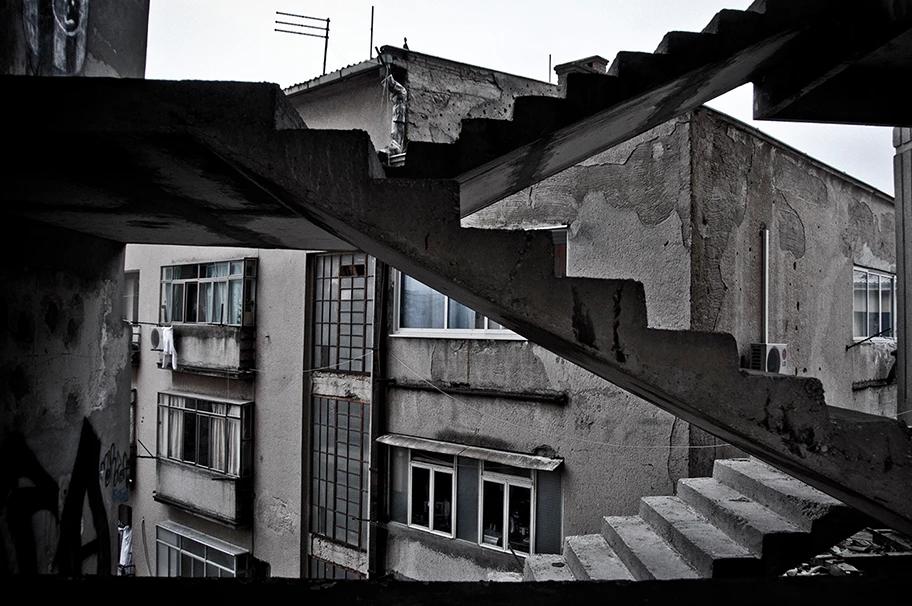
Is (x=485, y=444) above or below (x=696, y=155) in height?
below

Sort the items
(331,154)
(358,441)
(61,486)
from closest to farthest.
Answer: (331,154)
(61,486)
(358,441)

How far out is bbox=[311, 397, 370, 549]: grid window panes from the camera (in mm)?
11562

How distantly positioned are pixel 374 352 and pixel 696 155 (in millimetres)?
6073

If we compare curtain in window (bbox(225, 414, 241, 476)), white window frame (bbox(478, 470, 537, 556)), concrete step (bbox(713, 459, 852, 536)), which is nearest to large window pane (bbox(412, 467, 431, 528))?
white window frame (bbox(478, 470, 537, 556))

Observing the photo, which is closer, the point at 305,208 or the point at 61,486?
the point at 305,208

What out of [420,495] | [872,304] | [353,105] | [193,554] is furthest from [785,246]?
[193,554]

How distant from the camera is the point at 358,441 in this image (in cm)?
1166

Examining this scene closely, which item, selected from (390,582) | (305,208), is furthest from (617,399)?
(305,208)

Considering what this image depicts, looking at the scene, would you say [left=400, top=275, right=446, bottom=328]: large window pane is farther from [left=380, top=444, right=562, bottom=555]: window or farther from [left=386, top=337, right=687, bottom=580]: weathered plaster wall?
[left=380, top=444, right=562, bottom=555]: window

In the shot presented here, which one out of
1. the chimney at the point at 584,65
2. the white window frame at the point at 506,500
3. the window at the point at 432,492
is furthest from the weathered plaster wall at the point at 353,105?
the white window frame at the point at 506,500

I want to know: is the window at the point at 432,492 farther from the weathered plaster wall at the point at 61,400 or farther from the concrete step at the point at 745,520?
the weathered plaster wall at the point at 61,400

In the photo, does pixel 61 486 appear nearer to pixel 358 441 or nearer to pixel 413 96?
pixel 358 441

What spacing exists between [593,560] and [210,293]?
11.4m

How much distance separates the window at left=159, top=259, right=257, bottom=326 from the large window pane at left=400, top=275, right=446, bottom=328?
4.48 metres
